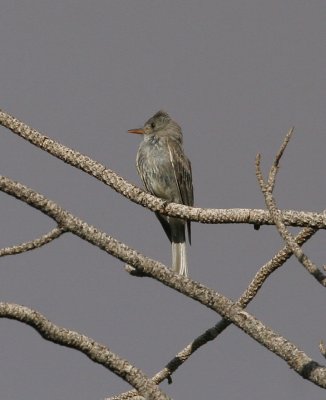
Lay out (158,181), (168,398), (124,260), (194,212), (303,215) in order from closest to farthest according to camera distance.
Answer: (168,398) → (124,260) → (303,215) → (194,212) → (158,181)

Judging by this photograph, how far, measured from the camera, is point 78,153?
5.57 meters

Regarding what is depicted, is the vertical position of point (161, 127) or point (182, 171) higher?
point (161, 127)

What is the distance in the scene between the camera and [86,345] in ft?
11.5

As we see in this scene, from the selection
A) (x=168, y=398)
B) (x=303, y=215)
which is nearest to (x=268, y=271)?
(x=303, y=215)

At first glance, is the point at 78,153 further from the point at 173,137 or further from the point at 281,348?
the point at 173,137

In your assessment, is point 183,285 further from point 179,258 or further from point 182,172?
point 182,172

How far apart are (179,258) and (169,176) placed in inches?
44.0

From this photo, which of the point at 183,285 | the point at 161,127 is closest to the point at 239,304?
the point at 183,285

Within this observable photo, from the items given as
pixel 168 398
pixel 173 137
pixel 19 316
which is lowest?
pixel 168 398

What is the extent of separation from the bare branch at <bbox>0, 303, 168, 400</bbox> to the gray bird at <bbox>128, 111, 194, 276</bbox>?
24.0ft

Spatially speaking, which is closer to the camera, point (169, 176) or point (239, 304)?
point (239, 304)

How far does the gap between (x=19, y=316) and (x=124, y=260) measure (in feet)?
3.23

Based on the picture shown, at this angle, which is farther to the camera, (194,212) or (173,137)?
(173,137)

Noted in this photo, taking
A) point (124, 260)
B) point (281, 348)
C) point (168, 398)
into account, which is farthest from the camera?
point (124, 260)
